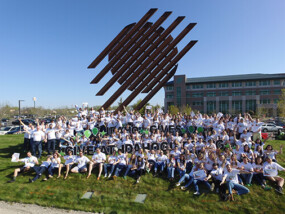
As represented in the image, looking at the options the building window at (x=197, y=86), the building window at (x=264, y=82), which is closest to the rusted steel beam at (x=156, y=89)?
the building window at (x=197, y=86)

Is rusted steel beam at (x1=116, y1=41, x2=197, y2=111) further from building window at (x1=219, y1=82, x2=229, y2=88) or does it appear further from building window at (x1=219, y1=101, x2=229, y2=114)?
building window at (x1=219, y1=82, x2=229, y2=88)

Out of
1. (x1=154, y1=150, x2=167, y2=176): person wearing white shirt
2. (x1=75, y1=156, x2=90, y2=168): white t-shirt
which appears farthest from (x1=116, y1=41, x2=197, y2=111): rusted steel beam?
(x1=154, y1=150, x2=167, y2=176): person wearing white shirt

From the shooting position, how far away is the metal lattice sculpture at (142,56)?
43.5 feet

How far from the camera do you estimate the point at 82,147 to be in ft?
31.9

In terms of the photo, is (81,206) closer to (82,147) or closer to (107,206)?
(107,206)

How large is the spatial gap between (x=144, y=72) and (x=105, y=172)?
8114mm

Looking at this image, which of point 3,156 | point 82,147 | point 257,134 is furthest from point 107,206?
point 257,134

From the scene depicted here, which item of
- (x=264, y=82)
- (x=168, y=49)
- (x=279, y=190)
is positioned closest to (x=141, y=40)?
(x=168, y=49)

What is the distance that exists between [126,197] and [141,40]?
10.5 metres

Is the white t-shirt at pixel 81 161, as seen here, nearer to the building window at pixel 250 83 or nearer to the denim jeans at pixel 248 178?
the denim jeans at pixel 248 178

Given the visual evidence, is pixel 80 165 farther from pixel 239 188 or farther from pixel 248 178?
pixel 248 178

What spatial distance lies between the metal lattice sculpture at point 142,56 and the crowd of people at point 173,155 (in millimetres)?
2945

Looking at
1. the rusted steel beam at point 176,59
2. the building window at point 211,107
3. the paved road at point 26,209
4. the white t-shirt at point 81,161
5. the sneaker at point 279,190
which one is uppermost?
the rusted steel beam at point 176,59

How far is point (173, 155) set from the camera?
25.0 ft
